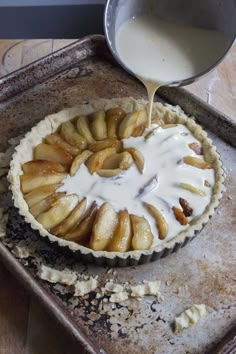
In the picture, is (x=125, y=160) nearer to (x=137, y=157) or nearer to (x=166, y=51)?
(x=137, y=157)

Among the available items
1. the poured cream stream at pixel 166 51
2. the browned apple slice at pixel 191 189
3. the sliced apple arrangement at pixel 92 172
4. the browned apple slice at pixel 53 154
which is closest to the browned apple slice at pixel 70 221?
the sliced apple arrangement at pixel 92 172

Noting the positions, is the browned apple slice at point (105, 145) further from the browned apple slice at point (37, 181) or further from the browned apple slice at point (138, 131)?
the browned apple slice at point (37, 181)

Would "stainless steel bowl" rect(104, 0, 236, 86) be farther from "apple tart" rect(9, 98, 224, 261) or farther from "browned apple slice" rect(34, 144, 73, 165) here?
"browned apple slice" rect(34, 144, 73, 165)

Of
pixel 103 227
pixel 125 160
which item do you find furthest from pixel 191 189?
pixel 103 227

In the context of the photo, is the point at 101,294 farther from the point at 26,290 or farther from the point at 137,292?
the point at 26,290

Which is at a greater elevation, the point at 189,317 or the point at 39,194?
the point at 39,194
